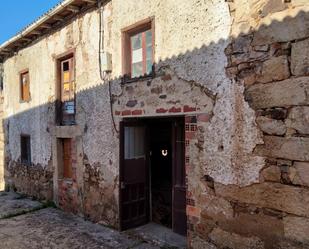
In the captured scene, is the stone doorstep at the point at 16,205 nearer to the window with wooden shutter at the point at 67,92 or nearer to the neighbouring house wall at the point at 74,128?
the neighbouring house wall at the point at 74,128

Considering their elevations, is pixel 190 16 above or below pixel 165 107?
above

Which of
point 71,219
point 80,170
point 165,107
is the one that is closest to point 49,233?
point 71,219

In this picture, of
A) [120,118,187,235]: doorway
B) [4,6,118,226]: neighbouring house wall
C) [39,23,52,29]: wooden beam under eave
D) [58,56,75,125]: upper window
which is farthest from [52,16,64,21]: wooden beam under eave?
[120,118,187,235]: doorway

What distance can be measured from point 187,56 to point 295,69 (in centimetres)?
160

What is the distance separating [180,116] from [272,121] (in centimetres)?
163

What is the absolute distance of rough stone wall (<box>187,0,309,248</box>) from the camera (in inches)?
133

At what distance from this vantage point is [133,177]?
5.86 metres

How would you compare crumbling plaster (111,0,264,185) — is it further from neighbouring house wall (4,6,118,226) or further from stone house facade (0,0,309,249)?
neighbouring house wall (4,6,118,226)

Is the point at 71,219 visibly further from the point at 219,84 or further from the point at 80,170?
the point at 219,84

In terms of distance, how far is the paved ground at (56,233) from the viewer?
210 inches

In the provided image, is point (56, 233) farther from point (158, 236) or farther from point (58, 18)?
point (58, 18)

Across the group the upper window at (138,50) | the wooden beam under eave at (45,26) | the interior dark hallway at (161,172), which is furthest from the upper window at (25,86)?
the interior dark hallway at (161,172)

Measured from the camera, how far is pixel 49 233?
19.7 ft

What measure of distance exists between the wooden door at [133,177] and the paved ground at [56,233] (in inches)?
13.8
